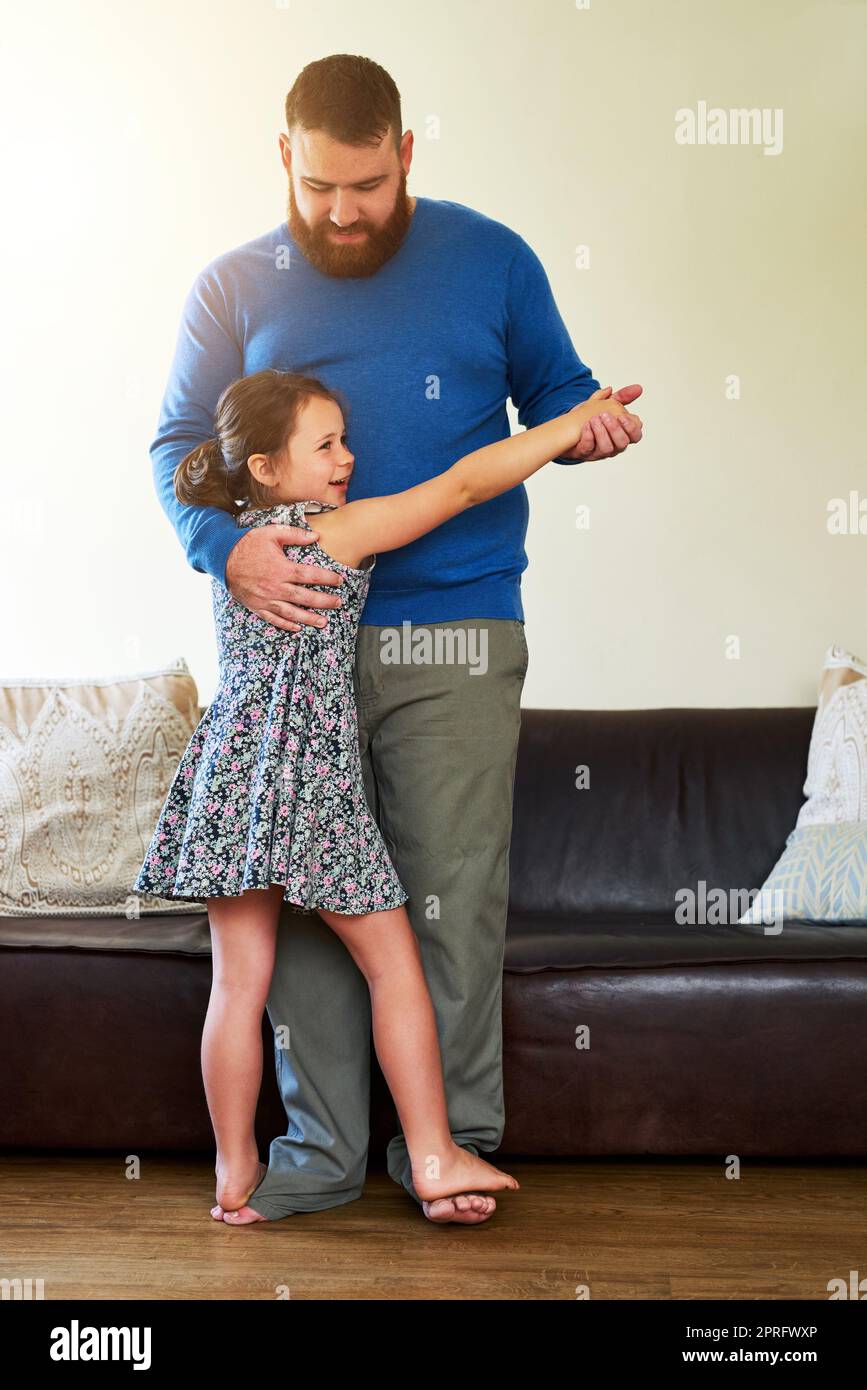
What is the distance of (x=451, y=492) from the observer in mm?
1677

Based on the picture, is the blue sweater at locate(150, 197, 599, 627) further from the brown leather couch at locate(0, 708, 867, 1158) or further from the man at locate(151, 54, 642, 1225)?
the brown leather couch at locate(0, 708, 867, 1158)

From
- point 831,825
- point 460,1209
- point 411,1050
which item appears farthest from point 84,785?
point 831,825

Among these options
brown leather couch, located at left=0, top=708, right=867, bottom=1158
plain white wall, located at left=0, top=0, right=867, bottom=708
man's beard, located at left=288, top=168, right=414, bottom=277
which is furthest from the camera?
plain white wall, located at left=0, top=0, right=867, bottom=708

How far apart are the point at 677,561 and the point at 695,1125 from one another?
138 centimetres

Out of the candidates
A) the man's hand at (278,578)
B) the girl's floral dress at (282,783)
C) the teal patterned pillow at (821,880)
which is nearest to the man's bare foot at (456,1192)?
the girl's floral dress at (282,783)

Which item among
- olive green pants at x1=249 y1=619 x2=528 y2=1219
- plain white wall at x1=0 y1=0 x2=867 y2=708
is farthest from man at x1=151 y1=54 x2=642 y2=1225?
plain white wall at x1=0 y1=0 x2=867 y2=708

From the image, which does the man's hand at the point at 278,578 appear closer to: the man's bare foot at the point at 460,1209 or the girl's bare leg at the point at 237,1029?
the girl's bare leg at the point at 237,1029

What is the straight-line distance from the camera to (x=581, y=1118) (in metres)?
1.93

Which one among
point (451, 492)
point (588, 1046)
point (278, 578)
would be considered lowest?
point (588, 1046)

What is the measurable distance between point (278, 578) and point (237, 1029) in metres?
0.57

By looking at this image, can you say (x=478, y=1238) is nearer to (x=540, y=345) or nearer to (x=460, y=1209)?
(x=460, y=1209)

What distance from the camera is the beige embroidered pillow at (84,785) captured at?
2.35m

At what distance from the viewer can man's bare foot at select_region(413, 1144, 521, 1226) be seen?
164 centimetres

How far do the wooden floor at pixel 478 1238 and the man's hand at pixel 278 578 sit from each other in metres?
0.76
